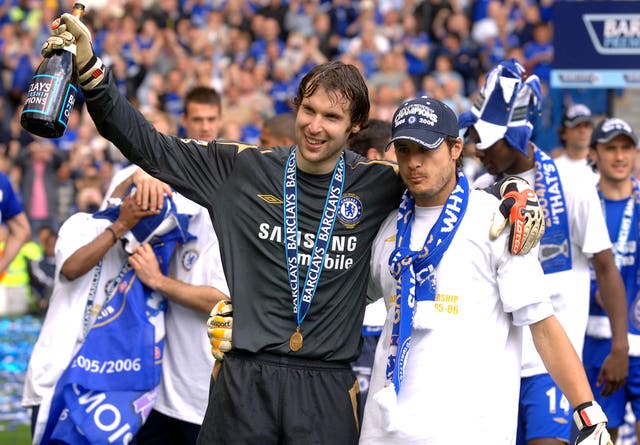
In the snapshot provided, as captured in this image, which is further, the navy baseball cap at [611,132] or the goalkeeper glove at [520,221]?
the navy baseball cap at [611,132]

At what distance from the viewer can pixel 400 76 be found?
53.9 ft

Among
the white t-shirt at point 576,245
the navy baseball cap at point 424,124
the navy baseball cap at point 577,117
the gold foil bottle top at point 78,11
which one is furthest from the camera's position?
the navy baseball cap at point 577,117

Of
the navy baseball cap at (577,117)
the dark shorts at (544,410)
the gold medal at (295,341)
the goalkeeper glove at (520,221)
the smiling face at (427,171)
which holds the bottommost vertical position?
the dark shorts at (544,410)

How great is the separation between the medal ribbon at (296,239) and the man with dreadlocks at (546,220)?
60.2 inches

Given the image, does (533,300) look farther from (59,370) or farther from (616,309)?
(59,370)

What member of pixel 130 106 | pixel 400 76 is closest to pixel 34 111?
pixel 130 106

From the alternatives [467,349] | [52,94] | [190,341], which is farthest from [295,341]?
[190,341]

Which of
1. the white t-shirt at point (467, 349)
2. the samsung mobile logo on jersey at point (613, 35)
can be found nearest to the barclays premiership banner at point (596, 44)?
the samsung mobile logo on jersey at point (613, 35)

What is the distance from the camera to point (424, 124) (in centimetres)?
400

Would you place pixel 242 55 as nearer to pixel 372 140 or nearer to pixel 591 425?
pixel 372 140

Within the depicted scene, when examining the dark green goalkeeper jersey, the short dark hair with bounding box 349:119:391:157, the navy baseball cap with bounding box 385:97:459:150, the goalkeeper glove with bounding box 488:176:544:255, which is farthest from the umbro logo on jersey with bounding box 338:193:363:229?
the short dark hair with bounding box 349:119:391:157

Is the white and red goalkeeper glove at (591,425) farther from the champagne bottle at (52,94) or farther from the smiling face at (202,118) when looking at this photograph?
the smiling face at (202,118)

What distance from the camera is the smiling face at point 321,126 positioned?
160 inches

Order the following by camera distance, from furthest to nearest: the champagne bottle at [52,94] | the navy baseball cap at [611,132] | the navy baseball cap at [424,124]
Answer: the navy baseball cap at [611,132], the navy baseball cap at [424,124], the champagne bottle at [52,94]
